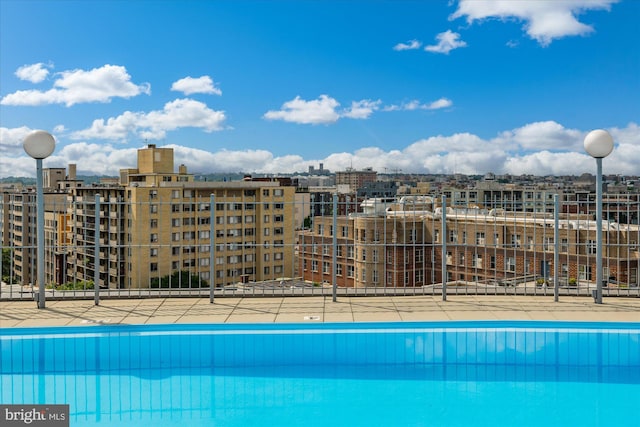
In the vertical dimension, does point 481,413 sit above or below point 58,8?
below

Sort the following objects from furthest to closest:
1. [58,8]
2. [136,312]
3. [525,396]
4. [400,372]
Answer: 1. [58,8]
2. [136,312]
3. [400,372]
4. [525,396]

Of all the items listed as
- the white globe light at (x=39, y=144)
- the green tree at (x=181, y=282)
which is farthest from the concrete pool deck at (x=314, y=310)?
the white globe light at (x=39, y=144)

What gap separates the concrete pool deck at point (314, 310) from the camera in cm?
837

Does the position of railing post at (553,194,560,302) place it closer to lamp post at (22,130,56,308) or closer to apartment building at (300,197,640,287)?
apartment building at (300,197,640,287)

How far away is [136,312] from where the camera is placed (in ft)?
28.9

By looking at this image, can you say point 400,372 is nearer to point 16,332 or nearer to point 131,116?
point 16,332

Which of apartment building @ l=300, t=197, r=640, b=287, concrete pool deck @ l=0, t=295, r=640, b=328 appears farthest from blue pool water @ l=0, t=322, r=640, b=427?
apartment building @ l=300, t=197, r=640, b=287

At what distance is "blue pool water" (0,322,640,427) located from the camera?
591cm

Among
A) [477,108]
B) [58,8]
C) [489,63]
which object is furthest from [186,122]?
[58,8]

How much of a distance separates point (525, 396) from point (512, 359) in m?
1.04

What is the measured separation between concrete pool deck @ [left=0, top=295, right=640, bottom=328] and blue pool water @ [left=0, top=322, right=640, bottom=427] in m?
0.23

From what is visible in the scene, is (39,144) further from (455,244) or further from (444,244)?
(455,244)

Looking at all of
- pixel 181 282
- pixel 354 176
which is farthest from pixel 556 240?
pixel 354 176

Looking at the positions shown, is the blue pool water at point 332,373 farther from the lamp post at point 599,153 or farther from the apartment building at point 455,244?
the lamp post at point 599,153
